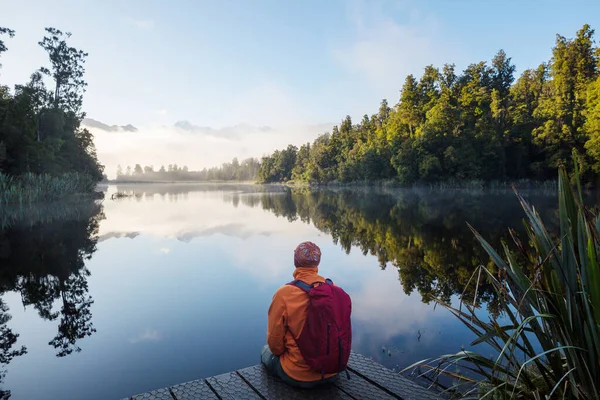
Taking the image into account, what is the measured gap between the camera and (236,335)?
16.0 feet

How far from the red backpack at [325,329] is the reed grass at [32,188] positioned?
23150 mm

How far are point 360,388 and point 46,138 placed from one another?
109 ft

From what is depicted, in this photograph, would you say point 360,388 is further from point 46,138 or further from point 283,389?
point 46,138

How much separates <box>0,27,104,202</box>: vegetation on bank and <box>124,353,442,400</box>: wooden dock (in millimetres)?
22615

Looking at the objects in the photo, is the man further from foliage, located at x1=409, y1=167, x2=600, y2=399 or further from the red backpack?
foliage, located at x1=409, y1=167, x2=600, y2=399

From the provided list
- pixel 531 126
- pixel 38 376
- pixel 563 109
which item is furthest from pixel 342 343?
pixel 531 126

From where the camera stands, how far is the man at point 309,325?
2625mm

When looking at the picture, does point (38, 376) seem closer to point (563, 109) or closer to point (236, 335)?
point (236, 335)

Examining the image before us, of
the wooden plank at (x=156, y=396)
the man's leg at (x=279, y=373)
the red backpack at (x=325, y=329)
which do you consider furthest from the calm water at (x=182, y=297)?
the red backpack at (x=325, y=329)

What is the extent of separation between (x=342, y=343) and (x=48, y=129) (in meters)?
34.8

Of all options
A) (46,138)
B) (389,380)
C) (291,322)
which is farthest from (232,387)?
(46,138)

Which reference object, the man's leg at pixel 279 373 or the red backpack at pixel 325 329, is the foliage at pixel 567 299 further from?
the man's leg at pixel 279 373

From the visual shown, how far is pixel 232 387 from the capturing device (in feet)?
9.81

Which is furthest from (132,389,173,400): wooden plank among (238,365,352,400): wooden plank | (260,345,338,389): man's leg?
(260,345,338,389): man's leg
